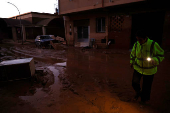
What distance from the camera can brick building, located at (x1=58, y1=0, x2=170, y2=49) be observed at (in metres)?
9.54

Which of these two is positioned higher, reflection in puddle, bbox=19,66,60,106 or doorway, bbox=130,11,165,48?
doorway, bbox=130,11,165,48

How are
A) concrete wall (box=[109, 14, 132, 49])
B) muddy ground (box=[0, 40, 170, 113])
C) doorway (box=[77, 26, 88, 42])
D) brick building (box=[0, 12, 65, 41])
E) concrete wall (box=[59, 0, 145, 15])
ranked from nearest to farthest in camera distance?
muddy ground (box=[0, 40, 170, 113]) → concrete wall (box=[59, 0, 145, 15]) → concrete wall (box=[109, 14, 132, 49]) → doorway (box=[77, 26, 88, 42]) → brick building (box=[0, 12, 65, 41])

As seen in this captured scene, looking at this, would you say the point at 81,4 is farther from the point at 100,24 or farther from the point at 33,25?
the point at 33,25

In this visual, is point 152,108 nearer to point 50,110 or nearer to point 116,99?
point 116,99

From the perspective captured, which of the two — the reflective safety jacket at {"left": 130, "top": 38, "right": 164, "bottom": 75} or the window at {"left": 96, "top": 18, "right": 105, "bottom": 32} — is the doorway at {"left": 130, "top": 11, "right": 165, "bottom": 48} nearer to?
the window at {"left": 96, "top": 18, "right": 105, "bottom": 32}

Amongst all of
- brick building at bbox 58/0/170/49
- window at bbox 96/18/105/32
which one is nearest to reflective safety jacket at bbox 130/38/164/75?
brick building at bbox 58/0/170/49

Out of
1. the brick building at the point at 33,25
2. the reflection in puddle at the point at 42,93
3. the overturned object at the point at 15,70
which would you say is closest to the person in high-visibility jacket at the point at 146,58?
the reflection in puddle at the point at 42,93

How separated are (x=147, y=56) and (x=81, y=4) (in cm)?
1191

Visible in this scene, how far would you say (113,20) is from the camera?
1187 cm

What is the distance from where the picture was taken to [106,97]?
126 inches

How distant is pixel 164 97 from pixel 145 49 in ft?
5.36

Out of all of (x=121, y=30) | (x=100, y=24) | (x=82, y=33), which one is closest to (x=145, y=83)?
(x=121, y=30)

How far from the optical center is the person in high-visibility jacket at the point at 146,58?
2.35m

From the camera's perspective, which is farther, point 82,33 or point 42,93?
point 82,33
